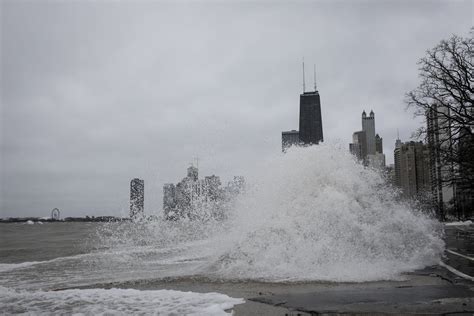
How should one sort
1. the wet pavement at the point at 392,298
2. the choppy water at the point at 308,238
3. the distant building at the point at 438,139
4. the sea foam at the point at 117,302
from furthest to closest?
the distant building at the point at 438,139, the choppy water at the point at 308,238, the sea foam at the point at 117,302, the wet pavement at the point at 392,298

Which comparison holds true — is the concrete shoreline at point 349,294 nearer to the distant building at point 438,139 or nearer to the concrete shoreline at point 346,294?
the concrete shoreline at point 346,294

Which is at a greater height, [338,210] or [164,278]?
Answer: [338,210]

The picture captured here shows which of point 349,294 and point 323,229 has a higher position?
point 323,229

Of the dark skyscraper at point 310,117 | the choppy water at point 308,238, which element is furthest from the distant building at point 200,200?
the dark skyscraper at point 310,117

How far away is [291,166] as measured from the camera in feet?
39.2

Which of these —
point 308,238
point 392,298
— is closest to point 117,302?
point 392,298

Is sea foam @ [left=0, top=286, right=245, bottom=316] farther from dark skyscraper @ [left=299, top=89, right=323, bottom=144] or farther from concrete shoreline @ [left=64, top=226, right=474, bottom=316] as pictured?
dark skyscraper @ [left=299, top=89, right=323, bottom=144]

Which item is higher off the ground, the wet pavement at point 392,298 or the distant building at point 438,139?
the distant building at point 438,139

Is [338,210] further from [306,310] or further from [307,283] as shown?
[306,310]

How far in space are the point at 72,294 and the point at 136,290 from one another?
1.15 meters

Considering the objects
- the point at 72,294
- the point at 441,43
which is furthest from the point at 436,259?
the point at 441,43

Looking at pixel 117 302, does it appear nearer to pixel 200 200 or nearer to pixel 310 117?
pixel 200 200

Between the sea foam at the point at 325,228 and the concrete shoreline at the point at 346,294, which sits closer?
the concrete shoreline at the point at 346,294

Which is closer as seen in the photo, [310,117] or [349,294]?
[349,294]
